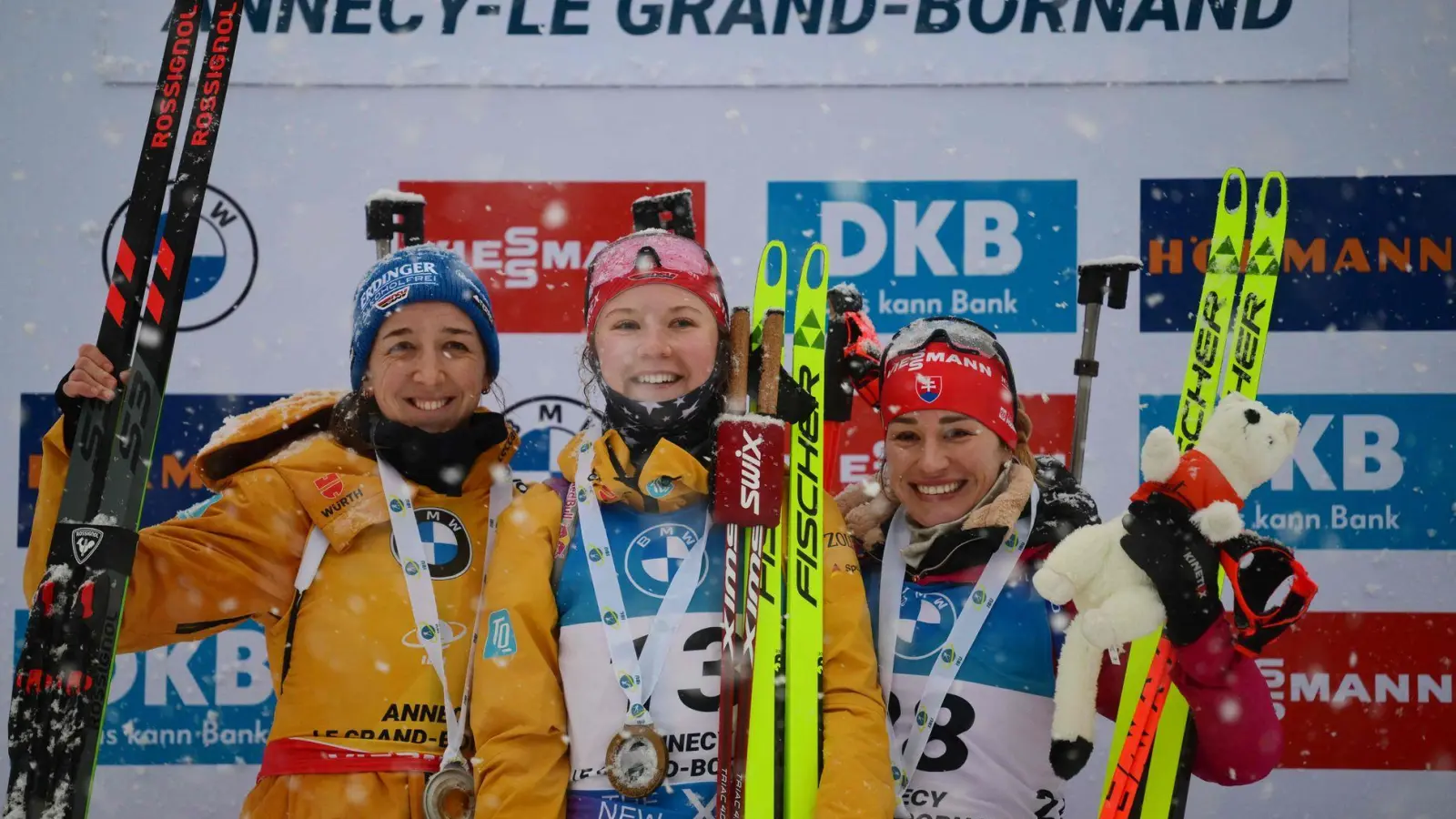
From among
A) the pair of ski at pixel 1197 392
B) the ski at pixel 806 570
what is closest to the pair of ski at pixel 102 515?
the ski at pixel 806 570

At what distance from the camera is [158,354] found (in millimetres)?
2254

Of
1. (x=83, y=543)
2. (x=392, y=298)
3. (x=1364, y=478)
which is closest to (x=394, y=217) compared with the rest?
(x=392, y=298)

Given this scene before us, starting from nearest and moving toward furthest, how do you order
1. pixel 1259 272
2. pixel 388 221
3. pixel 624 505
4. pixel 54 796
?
pixel 54 796 → pixel 624 505 → pixel 1259 272 → pixel 388 221

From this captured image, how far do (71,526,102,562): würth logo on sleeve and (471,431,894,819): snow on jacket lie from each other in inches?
30.2

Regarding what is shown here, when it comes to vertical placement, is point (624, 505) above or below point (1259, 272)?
below

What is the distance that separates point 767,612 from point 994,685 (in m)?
0.52

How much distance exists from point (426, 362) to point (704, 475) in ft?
2.28

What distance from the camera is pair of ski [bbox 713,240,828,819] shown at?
2.27 metres

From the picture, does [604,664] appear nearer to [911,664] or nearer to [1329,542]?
[911,664]

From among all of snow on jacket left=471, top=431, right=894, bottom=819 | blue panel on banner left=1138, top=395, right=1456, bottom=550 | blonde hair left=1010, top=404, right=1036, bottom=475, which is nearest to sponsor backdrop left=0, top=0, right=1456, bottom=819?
blue panel on banner left=1138, top=395, right=1456, bottom=550

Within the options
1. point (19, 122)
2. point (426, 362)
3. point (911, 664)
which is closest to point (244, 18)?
point (19, 122)

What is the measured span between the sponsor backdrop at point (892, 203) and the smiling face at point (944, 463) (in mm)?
1506

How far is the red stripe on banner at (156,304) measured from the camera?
227 centimetres

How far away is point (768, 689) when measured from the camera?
7.64 feet
